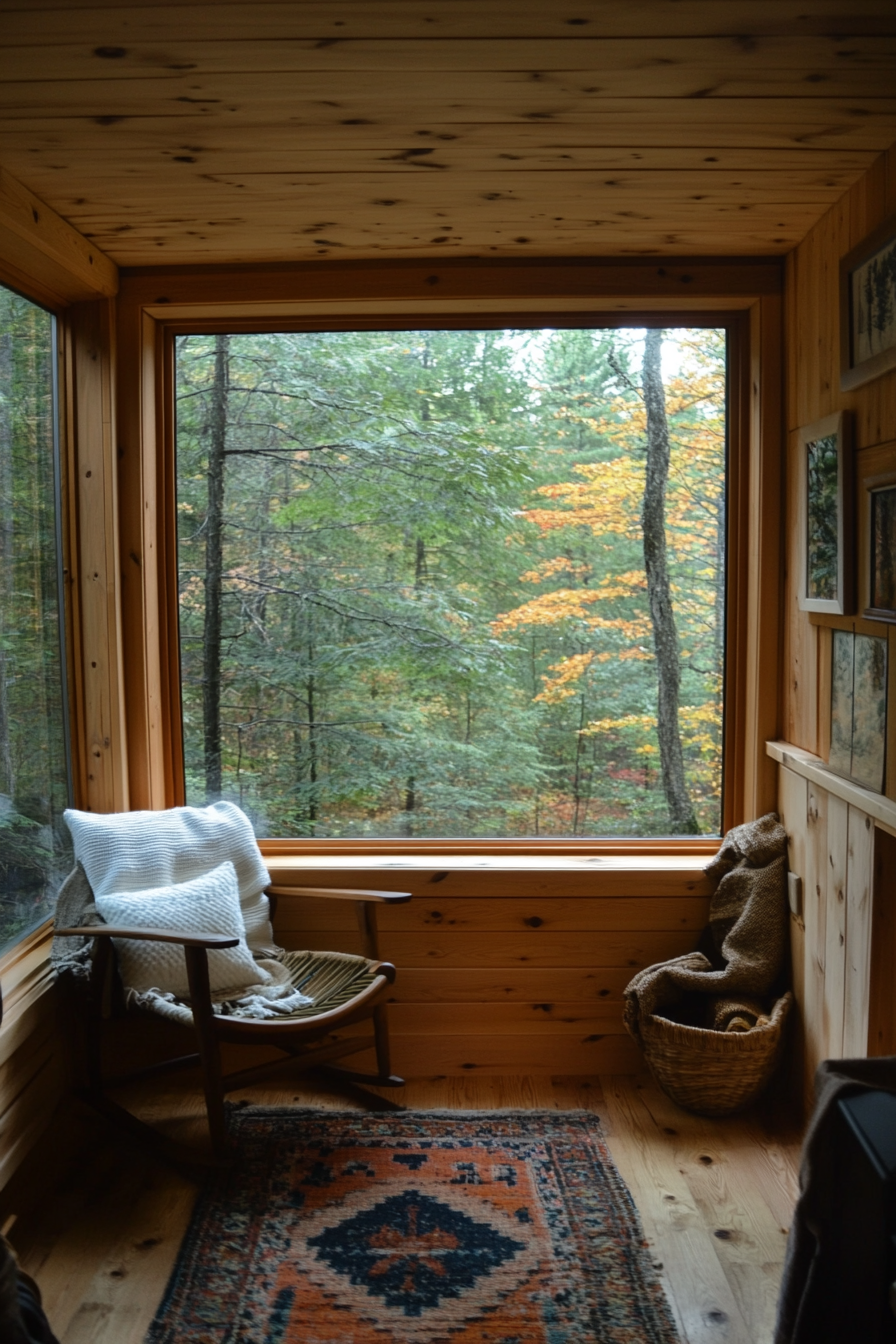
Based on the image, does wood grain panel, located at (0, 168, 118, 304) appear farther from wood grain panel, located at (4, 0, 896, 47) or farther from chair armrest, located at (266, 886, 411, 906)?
chair armrest, located at (266, 886, 411, 906)

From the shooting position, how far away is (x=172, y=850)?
288 cm

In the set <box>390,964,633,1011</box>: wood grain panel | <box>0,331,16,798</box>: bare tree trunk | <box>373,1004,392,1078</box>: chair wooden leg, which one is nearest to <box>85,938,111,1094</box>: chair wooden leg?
<box>0,331,16,798</box>: bare tree trunk

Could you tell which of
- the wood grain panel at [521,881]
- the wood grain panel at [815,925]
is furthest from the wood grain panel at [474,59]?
the wood grain panel at [521,881]

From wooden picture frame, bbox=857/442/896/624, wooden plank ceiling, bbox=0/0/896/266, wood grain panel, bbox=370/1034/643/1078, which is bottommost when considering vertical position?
wood grain panel, bbox=370/1034/643/1078

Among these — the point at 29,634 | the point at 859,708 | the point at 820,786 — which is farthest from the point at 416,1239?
the point at 29,634

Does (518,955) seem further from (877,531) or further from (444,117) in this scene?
(444,117)

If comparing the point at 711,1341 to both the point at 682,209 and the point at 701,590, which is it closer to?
the point at 701,590

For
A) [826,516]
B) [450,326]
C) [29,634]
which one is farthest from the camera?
[450,326]

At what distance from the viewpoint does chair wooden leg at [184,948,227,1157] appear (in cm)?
241

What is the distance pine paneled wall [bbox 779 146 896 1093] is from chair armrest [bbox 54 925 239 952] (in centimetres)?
146

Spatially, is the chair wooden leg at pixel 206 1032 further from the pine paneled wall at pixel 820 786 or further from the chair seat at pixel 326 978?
the pine paneled wall at pixel 820 786

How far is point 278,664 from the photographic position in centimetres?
324

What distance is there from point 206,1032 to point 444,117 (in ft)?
6.96

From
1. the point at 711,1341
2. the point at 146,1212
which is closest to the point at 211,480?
the point at 146,1212
